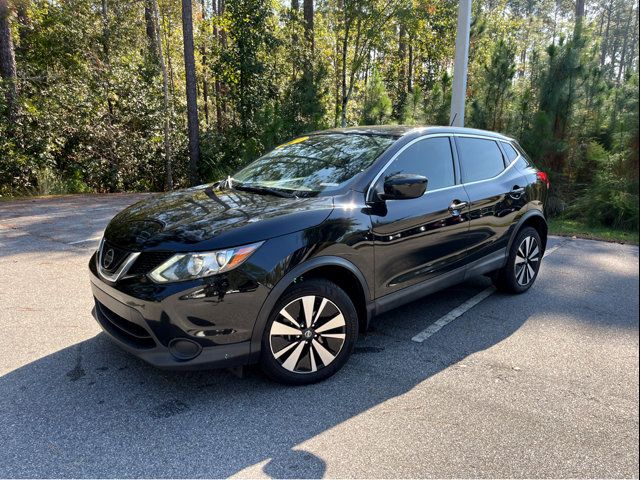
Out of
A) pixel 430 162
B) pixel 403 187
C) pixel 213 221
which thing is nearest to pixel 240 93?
pixel 430 162

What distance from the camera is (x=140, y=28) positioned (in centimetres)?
1717

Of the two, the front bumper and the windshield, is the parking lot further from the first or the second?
the windshield

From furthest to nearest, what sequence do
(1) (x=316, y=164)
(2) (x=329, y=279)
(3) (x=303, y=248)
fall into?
(1) (x=316, y=164), (2) (x=329, y=279), (3) (x=303, y=248)

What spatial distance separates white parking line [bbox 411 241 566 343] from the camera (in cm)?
402

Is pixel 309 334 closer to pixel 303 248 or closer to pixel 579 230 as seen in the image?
pixel 303 248

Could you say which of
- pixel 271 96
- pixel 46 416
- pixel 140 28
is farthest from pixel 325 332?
pixel 140 28

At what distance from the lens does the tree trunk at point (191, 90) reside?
1365cm

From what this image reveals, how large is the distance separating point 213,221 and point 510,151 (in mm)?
3403

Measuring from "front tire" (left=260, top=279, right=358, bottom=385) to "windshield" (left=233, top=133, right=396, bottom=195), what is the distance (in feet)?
2.69

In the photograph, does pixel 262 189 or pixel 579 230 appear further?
pixel 579 230

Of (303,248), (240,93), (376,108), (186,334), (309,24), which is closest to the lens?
(186,334)

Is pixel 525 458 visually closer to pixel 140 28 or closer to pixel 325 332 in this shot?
pixel 325 332

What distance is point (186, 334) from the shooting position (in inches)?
109

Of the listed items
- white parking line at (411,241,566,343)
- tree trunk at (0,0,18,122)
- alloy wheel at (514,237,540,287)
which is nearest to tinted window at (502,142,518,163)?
alloy wheel at (514,237,540,287)
